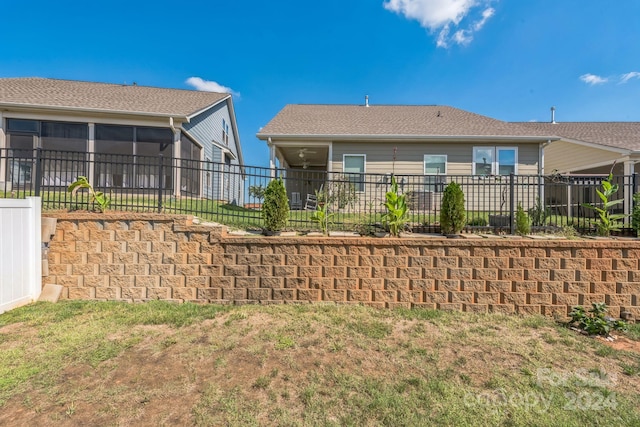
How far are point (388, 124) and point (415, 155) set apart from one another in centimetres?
175

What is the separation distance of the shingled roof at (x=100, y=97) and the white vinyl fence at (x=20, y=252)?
6.42 metres

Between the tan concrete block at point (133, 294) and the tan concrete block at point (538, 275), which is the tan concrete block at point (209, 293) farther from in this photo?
the tan concrete block at point (538, 275)

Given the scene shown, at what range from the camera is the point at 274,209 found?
446 centimetres

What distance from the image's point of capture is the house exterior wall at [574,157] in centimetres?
1048

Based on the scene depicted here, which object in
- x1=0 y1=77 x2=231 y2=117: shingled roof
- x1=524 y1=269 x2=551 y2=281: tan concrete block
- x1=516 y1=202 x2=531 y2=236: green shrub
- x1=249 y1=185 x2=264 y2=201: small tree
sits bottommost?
x1=524 y1=269 x2=551 y2=281: tan concrete block

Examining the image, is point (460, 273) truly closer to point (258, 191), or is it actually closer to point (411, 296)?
point (411, 296)

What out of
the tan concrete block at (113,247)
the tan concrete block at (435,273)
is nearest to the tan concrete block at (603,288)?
the tan concrete block at (435,273)

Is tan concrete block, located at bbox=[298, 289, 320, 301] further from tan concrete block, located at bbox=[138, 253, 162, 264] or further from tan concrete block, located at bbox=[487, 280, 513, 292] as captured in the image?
tan concrete block, located at bbox=[487, 280, 513, 292]

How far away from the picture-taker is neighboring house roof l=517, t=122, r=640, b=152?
1084 cm

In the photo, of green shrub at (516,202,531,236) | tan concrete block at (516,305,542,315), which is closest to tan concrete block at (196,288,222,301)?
tan concrete block at (516,305,542,315)

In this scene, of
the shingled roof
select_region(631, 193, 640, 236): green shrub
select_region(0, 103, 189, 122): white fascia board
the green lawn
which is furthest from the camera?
the shingled roof

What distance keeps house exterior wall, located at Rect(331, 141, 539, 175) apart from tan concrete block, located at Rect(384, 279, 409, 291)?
652 centimetres

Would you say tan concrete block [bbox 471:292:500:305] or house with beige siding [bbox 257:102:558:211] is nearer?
tan concrete block [bbox 471:292:500:305]

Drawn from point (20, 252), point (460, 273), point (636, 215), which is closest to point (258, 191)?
point (20, 252)
